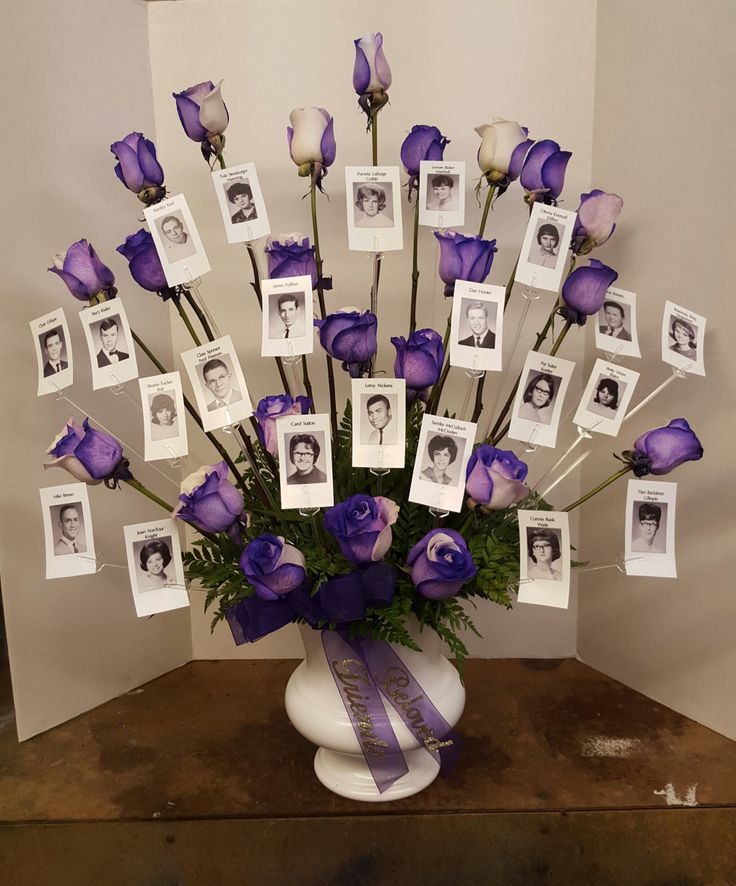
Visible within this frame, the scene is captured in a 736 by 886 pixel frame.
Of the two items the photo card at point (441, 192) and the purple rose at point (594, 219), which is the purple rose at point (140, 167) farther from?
the purple rose at point (594, 219)

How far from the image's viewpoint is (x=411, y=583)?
2.68 ft

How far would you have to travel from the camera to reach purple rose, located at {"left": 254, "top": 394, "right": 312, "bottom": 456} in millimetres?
813

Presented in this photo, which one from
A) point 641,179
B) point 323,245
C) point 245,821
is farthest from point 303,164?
point 245,821

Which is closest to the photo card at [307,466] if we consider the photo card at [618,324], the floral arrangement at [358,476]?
the floral arrangement at [358,476]

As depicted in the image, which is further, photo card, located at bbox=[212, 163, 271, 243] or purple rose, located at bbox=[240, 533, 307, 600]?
photo card, located at bbox=[212, 163, 271, 243]

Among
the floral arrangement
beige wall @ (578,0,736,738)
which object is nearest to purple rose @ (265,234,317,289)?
the floral arrangement

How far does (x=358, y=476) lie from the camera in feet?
2.85

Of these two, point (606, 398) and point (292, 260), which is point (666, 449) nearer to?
point (606, 398)

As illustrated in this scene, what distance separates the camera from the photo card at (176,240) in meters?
0.81

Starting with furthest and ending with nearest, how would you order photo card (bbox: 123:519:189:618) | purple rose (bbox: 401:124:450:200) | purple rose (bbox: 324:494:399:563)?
purple rose (bbox: 401:124:450:200) → photo card (bbox: 123:519:189:618) → purple rose (bbox: 324:494:399:563)

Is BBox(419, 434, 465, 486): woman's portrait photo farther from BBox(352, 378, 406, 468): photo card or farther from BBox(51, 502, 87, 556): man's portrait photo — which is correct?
BBox(51, 502, 87, 556): man's portrait photo

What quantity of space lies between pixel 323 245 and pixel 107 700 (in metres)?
0.75

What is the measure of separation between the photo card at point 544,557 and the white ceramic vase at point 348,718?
0.48 ft

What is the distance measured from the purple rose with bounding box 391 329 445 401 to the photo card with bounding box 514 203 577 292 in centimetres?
14
